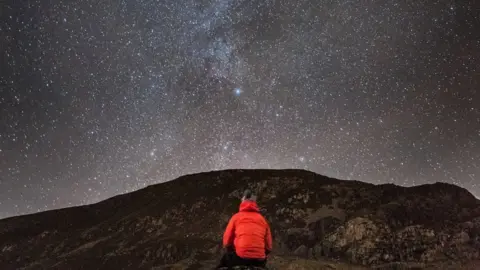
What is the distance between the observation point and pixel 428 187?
66562 mm

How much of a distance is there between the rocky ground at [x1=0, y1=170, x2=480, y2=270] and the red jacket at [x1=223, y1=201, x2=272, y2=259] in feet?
125

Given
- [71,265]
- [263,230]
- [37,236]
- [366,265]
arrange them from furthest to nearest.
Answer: [37,236] < [71,265] < [366,265] < [263,230]

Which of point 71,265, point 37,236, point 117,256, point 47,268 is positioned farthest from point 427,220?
point 37,236

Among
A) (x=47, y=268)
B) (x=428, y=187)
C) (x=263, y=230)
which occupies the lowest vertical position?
(x=47, y=268)

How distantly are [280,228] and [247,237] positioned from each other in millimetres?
54719

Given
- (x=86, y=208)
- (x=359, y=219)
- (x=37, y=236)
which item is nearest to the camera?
(x=359, y=219)

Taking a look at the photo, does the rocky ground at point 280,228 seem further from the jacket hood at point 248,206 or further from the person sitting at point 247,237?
the jacket hood at point 248,206

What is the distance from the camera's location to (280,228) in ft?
199

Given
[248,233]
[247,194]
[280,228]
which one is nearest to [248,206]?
[247,194]

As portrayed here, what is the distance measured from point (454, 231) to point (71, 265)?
1989 inches

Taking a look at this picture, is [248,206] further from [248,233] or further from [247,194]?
[248,233]

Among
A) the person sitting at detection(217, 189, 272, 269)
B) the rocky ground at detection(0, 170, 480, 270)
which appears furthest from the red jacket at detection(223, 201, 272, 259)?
the rocky ground at detection(0, 170, 480, 270)

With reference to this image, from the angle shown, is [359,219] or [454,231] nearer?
[454,231]

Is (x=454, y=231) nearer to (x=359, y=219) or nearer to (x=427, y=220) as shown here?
(x=427, y=220)
